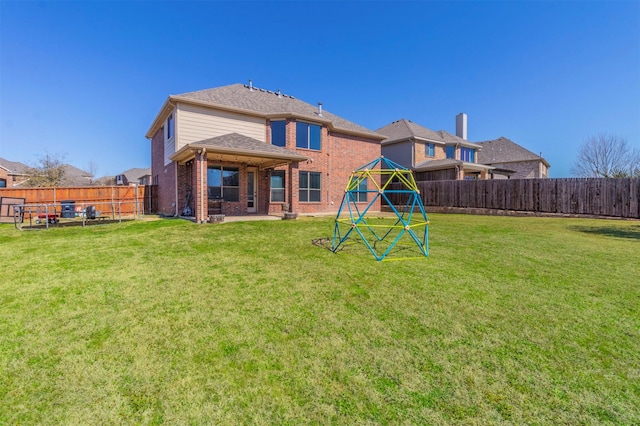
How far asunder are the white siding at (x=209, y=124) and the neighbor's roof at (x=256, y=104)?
36 centimetres

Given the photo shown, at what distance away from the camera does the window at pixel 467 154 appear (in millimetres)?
27636

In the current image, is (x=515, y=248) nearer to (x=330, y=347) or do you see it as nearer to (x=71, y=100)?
(x=330, y=347)

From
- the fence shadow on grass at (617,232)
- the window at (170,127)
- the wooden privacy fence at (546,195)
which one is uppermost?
the window at (170,127)

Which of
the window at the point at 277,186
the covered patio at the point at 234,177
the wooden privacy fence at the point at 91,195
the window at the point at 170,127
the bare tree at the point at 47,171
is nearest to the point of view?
the covered patio at the point at 234,177

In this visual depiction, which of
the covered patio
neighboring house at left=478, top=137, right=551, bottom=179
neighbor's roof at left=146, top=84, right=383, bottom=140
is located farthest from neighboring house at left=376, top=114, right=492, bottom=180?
the covered patio

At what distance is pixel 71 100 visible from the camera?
1769cm

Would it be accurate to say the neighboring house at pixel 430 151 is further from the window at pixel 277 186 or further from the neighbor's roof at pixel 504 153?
the window at pixel 277 186

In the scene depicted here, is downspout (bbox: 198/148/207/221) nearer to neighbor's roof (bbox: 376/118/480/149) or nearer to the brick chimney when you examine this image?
neighbor's roof (bbox: 376/118/480/149)

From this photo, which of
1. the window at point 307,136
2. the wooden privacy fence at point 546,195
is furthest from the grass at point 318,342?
the wooden privacy fence at point 546,195

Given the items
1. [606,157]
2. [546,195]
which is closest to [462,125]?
[546,195]

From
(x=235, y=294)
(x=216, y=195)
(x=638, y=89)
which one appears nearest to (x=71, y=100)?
(x=216, y=195)

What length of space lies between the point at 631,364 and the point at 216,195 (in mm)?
14403

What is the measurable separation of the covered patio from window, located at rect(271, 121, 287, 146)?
144 cm

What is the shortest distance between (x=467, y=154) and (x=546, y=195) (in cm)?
1379
